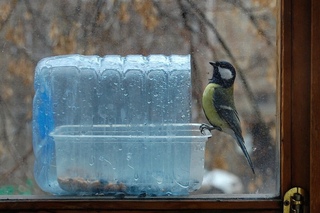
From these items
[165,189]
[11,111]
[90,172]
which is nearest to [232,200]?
[165,189]

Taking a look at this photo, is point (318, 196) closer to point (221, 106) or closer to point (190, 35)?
point (221, 106)

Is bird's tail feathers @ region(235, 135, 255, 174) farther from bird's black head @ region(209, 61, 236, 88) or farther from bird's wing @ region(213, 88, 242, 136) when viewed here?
bird's black head @ region(209, 61, 236, 88)

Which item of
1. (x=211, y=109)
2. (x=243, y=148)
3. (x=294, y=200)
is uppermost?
(x=211, y=109)

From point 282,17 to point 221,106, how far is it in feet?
0.95

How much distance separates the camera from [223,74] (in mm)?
1422

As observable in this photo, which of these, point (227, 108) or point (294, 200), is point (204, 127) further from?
point (294, 200)

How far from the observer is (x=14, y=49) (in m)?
1.43

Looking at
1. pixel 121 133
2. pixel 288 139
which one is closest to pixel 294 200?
pixel 288 139

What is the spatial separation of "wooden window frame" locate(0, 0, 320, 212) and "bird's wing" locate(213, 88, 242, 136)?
12 cm

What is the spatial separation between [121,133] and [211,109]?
0.84 ft

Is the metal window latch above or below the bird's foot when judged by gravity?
below

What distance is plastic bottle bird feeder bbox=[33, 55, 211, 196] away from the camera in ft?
4.59

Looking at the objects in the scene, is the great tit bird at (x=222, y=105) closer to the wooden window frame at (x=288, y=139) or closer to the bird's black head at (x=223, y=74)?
the bird's black head at (x=223, y=74)

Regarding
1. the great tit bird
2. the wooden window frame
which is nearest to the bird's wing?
the great tit bird
